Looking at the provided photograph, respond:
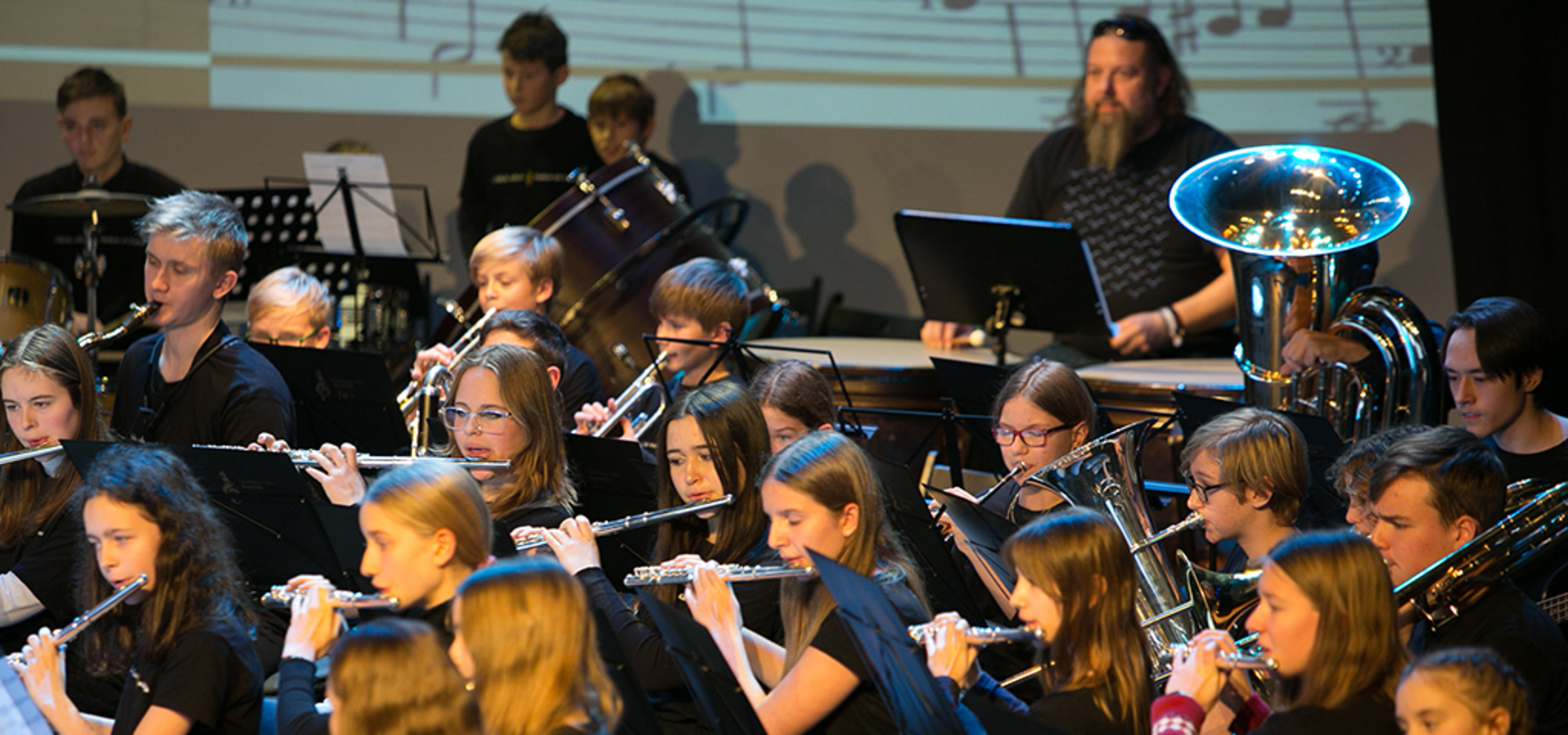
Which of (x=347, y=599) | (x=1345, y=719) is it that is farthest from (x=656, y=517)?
(x=1345, y=719)

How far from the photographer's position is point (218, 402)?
3.42m

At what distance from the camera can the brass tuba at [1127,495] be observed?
9.01ft

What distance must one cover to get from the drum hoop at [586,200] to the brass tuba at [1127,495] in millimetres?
2646

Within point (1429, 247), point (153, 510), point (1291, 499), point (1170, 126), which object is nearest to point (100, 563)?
point (153, 510)

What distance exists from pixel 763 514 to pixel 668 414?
0.93ft

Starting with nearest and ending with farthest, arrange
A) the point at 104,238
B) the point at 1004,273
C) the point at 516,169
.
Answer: the point at 1004,273, the point at 104,238, the point at 516,169

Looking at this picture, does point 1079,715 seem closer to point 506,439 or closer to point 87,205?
point 506,439

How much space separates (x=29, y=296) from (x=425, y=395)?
1.52 meters

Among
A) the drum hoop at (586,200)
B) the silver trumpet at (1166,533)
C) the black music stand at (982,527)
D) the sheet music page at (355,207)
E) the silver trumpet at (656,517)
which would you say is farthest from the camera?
the sheet music page at (355,207)

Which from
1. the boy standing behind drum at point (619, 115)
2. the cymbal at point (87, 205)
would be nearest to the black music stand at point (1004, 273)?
the boy standing behind drum at point (619, 115)

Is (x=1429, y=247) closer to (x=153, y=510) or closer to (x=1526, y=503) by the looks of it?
(x=1526, y=503)

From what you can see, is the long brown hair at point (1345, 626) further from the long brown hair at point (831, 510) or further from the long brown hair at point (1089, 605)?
the long brown hair at point (831, 510)

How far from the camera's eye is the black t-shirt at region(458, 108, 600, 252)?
5.95 metres

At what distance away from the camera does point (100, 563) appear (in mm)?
2482
